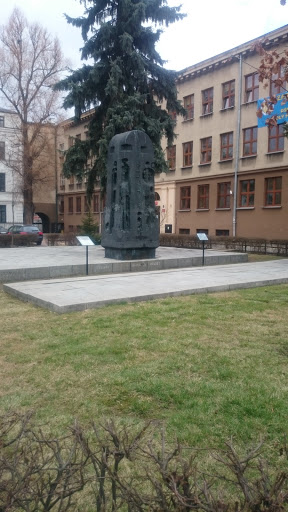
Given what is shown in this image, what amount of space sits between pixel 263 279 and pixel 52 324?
6.27 metres

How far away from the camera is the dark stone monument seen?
578 inches

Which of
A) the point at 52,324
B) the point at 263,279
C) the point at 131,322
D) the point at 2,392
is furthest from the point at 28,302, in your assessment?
the point at 263,279

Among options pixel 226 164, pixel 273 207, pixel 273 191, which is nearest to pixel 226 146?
pixel 226 164

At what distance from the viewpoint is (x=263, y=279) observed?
36.0ft

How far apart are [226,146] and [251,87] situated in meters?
4.45

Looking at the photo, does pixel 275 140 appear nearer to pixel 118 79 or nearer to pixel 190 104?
pixel 190 104

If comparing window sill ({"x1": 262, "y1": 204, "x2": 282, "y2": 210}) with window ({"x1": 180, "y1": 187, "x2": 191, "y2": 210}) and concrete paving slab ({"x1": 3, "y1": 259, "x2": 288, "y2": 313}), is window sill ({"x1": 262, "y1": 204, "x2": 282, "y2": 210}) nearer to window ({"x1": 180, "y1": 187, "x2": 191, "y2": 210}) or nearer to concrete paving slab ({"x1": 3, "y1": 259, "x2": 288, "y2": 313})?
window ({"x1": 180, "y1": 187, "x2": 191, "y2": 210})

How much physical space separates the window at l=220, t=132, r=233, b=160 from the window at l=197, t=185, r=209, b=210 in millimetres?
2959

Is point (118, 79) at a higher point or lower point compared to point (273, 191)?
higher

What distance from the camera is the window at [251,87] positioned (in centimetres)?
2964

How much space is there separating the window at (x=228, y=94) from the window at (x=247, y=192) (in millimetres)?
6077

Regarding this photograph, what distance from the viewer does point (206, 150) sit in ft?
112

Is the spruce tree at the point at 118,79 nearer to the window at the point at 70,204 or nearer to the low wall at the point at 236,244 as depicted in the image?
→ the low wall at the point at 236,244

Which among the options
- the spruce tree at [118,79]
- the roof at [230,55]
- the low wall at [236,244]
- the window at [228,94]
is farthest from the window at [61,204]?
the spruce tree at [118,79]
